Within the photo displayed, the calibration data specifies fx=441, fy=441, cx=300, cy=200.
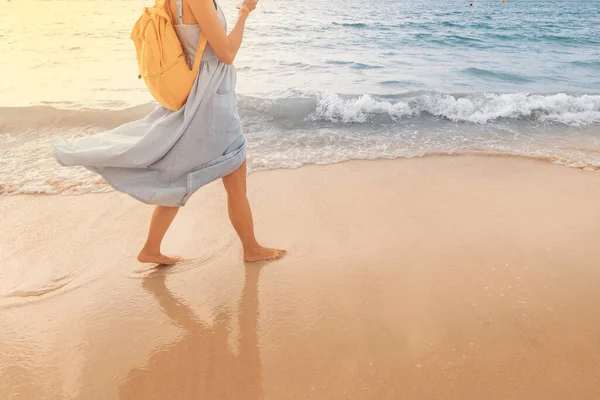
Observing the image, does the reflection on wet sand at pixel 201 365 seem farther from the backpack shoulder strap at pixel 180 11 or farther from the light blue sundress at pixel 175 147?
the backpack shoulder strap at pixel 180 11

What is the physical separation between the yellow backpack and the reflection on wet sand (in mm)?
1089

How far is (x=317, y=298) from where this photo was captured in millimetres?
2293

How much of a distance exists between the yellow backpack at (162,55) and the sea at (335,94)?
6.15 ft

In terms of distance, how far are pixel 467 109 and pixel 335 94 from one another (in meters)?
1.86

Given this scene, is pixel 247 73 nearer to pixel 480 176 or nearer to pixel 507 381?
pixel 480 176

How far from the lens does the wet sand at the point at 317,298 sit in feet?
5.90

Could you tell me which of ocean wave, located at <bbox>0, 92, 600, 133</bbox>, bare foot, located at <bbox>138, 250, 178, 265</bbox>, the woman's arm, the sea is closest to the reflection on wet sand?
bare foot, located at <bbox>138, 250, 178, 265</bbox>

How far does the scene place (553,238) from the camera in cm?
280

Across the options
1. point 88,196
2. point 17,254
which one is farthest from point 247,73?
point 17,254

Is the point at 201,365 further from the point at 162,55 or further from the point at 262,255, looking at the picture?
the point at 162,55

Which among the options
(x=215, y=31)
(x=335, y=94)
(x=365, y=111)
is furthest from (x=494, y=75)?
(x=215, y=31)

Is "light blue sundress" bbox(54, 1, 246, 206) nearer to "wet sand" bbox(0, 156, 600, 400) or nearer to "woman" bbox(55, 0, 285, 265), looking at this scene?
"woman" bbox(55, 0, 285, 265)

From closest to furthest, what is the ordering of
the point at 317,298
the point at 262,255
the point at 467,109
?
the point at 317,298
the point at 262,255
the point at 467,109

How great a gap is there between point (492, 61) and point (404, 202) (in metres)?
8.82
